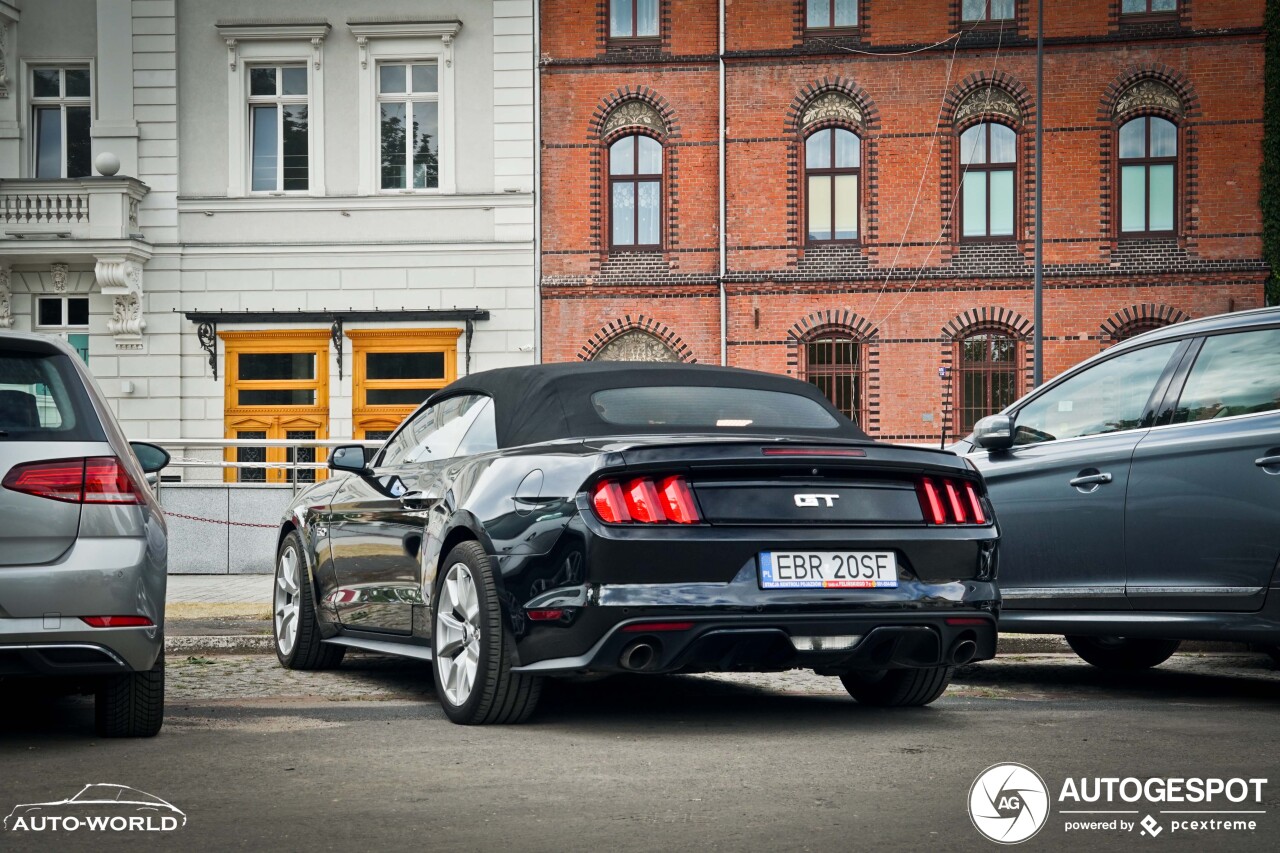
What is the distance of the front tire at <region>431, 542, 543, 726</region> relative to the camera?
583cm

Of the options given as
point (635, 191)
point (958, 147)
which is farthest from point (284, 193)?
point (958, 147)

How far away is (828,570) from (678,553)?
1.83ft

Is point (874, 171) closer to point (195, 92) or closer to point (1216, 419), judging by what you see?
point (195, 92)

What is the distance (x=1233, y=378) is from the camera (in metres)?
6.85

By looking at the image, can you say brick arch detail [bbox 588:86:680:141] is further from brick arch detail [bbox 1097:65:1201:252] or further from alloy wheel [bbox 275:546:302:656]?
alloy wheel [bbox 275:546:302:656]

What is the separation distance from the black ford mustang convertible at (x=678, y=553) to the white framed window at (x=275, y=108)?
72.4 ft

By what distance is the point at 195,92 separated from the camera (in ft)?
90.6

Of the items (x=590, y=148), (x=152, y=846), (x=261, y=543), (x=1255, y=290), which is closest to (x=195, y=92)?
(x=590, y=148)

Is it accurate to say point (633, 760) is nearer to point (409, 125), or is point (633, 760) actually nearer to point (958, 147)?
point (409, 125)

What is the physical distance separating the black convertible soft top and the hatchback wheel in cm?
150

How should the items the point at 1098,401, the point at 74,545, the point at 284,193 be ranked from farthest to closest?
the point at 284,193 → the point at 1098,401 → the point at 74,545

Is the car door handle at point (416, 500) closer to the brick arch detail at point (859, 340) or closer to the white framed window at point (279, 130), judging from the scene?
the brick arch detail at point (859, 340)

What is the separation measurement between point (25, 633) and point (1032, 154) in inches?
996

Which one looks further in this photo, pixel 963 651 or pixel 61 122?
pixel 61 122
